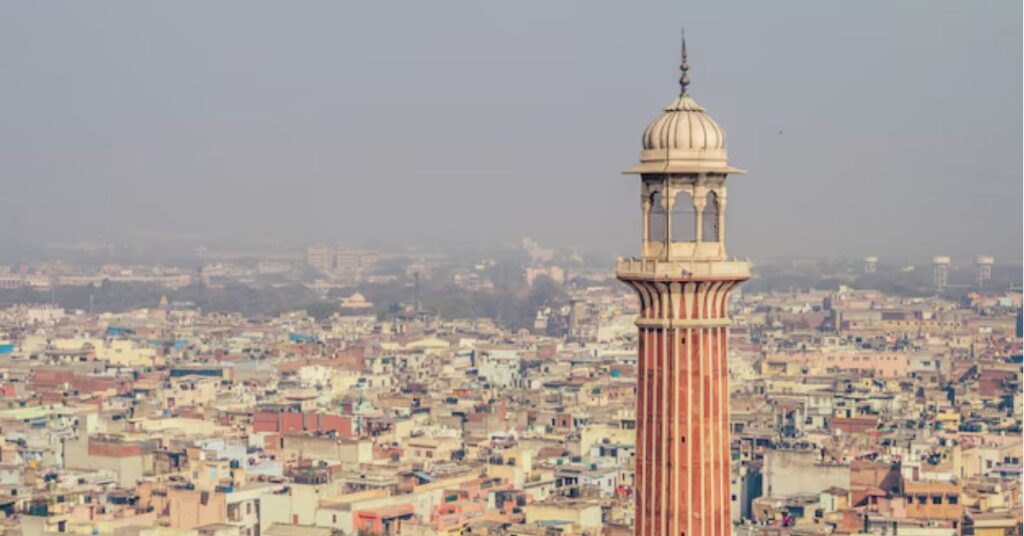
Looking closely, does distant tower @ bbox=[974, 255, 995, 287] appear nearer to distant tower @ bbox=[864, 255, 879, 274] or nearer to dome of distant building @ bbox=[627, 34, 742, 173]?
distant tower @ bbox=[864, 255, 879, 274]

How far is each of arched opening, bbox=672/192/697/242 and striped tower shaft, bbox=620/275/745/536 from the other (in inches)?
9.3

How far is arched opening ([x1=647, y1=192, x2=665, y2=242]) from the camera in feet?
39.0

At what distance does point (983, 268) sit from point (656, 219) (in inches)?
4312

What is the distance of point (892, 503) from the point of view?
135 feet

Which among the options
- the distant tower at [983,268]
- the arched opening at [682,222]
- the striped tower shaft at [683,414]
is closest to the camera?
the striped tower shaft at [683,414]

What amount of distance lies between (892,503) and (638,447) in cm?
2984

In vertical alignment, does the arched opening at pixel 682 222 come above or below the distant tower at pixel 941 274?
below

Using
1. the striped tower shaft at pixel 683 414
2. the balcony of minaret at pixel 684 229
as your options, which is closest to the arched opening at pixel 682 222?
the balcony of minaret at pixel 684 229

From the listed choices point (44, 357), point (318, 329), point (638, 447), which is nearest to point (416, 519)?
point (638, 447)

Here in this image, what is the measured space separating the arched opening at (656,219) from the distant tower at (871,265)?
118 metres

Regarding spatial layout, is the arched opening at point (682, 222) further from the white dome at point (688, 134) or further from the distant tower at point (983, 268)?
the distant tower at point (983, 268)

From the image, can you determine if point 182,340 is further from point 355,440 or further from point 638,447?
point 638,447

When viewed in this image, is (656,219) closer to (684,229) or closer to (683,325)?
(684,229)

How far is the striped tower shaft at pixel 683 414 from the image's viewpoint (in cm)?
1176
